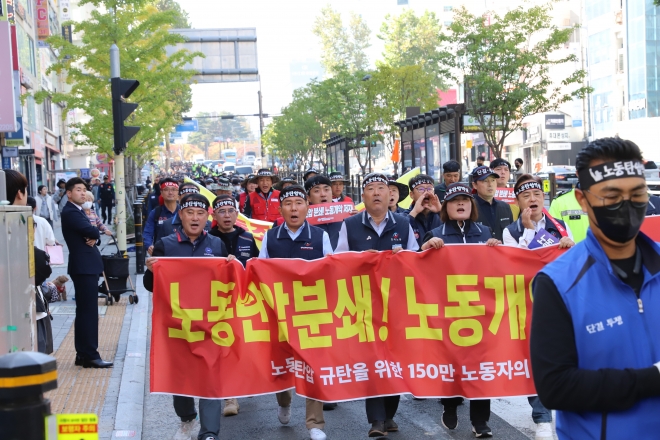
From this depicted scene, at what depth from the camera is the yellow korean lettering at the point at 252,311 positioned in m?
Result: 6.76

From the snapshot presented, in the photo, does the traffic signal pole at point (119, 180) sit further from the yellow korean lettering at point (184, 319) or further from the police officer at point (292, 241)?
the yellow korean lettering at point (184, 319)

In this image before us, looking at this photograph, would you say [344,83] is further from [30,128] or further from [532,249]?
[532,249]

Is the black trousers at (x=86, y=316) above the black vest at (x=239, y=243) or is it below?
below

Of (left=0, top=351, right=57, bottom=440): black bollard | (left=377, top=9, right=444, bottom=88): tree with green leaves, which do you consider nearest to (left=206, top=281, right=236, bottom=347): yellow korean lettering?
(left=0, top=351, right=57, bottom=440): black bollard

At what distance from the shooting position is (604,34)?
60.0 metres

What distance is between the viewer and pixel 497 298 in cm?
656

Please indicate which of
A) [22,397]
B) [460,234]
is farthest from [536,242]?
[22,397]

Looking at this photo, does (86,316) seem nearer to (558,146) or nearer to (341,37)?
(558,146)

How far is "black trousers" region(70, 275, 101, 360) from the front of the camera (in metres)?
9.07

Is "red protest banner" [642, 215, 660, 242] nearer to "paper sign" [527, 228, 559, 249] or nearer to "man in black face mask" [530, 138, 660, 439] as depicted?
"paper sign" [527, 228, 559, 249]

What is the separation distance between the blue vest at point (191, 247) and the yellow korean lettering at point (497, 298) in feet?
7.22

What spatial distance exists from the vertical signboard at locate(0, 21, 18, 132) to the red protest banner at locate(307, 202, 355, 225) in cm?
1013

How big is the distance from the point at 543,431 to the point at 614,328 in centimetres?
394

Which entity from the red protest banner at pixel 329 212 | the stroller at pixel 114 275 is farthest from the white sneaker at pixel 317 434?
the stroller at pixel 114 275
